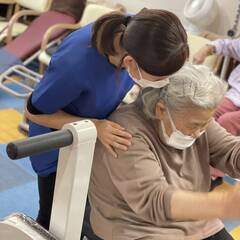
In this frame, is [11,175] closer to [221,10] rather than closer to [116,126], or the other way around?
[116,126]

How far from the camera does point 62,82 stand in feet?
5.26

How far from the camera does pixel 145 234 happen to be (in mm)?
1461

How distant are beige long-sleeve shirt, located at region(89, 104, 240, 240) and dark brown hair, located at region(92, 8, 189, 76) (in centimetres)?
19

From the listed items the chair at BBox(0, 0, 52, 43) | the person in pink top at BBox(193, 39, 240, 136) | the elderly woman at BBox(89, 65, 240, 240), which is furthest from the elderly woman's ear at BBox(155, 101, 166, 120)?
the chair at BBox(0, 0, 52, 43)

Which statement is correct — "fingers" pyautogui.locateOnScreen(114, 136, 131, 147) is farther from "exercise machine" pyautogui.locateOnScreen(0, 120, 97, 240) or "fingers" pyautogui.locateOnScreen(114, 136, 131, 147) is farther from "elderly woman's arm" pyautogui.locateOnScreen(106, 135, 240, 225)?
"exercise machine" pyautogui.locateOnScreen(0, 120, 97, 240)

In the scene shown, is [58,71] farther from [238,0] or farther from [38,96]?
[238,0]

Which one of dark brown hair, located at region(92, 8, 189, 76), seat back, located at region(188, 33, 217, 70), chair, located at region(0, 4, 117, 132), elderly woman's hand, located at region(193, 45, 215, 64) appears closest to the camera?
dark brown hair, located at region(92, 8, 189, 76)

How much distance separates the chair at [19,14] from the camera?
15.2ft

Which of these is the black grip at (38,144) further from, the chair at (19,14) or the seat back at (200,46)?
the chair at (19,14)

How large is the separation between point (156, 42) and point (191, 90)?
0.18m

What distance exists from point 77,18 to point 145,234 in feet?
11.9

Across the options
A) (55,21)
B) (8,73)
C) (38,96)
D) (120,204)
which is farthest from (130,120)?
(55,21)

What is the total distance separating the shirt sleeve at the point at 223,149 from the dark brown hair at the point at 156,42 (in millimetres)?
350

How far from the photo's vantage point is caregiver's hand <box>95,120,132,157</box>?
54.8 inches
